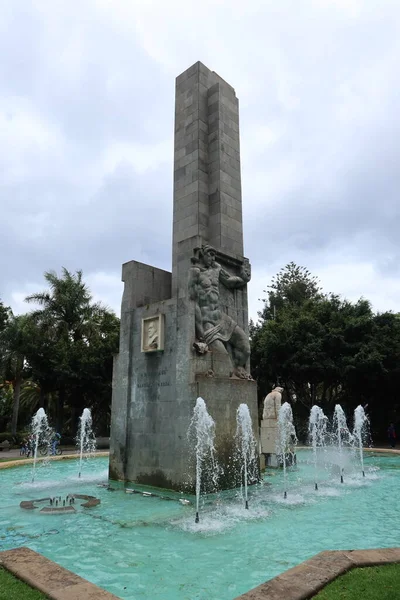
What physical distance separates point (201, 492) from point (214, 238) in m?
6.37

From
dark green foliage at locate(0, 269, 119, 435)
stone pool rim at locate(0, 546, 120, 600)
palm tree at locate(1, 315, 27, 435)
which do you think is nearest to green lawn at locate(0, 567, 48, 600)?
stone pool rim at locate(0, 546, 120, 600)

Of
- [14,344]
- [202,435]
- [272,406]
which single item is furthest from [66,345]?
[202,435]

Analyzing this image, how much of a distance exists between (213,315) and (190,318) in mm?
702

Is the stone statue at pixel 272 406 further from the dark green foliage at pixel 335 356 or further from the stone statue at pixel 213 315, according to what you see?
the dark green foliage at pixel 335 356

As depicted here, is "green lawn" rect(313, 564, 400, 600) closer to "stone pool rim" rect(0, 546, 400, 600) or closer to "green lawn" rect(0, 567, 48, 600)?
"stone pool rim" rect(0, 546, 400, 600)

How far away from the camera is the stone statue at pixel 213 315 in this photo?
10352mm

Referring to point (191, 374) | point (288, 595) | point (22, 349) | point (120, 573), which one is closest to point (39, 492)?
point (191, 374)

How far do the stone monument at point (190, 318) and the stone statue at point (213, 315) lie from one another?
0.03 m

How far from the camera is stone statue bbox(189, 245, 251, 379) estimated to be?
34.0ft

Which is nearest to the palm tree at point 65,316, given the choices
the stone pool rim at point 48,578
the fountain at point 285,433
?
the fountain at point 285,433

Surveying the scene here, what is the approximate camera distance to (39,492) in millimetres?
9500

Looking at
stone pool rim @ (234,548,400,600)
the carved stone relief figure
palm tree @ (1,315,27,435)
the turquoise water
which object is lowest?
the turquoise water

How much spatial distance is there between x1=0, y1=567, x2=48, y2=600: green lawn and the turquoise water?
0.73m

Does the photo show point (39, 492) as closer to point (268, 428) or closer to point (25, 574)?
point (25, 574)
